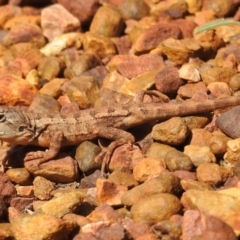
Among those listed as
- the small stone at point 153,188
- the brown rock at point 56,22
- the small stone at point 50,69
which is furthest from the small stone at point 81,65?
the small stone at point 153,188

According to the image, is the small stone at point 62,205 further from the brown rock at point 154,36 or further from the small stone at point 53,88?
the brown rock at point 154,36

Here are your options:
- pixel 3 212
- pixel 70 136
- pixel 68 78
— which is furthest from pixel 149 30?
pixel 3 212

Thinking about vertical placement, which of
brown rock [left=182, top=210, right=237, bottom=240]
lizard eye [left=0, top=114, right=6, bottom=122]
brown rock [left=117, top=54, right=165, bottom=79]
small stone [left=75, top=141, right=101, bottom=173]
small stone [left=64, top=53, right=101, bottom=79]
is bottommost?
small stone [left=75, top=141, right=101, bottom=173]

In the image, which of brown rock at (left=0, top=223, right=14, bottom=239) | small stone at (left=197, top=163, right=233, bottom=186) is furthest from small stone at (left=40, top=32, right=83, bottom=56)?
brown rock at (left=0, top=223, right=14, bottom=239)

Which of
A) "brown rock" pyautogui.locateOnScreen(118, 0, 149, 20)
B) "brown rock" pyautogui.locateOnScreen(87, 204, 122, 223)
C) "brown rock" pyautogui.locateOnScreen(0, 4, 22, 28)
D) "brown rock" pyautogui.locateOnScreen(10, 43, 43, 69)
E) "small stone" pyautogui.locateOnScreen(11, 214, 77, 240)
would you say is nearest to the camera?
"small stone" pyautogui.locateOnScreen(11, 214, 77, 240)

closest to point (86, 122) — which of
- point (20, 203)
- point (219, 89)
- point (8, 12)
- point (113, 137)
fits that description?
point (113, 137)

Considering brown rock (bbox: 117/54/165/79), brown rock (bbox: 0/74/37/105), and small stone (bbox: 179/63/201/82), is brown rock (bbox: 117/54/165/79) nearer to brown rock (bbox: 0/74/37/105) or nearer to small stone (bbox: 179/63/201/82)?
small stone (bbox: 179/63/201/82)
